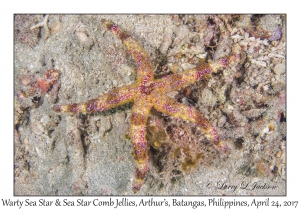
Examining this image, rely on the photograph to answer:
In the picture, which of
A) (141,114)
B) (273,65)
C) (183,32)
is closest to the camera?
(141,114)

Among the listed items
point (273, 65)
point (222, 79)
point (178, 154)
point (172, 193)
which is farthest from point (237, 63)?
point (172, 193)

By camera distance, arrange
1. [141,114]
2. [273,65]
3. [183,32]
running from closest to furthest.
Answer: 1. [141,114]
2. [273,65]
3. [183,32]

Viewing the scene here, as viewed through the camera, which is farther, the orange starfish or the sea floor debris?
the sea floor debris

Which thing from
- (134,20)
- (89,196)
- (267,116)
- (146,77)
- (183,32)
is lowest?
(89,196)

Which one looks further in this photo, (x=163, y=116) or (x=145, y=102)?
(x=163, y=116)

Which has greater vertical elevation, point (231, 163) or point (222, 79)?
point (222, 79)

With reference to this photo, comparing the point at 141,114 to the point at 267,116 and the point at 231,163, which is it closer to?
the point at 231,163

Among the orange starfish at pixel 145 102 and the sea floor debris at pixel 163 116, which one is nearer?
the orange starfish at pixel 145 102

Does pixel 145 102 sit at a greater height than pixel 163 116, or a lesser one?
greater
